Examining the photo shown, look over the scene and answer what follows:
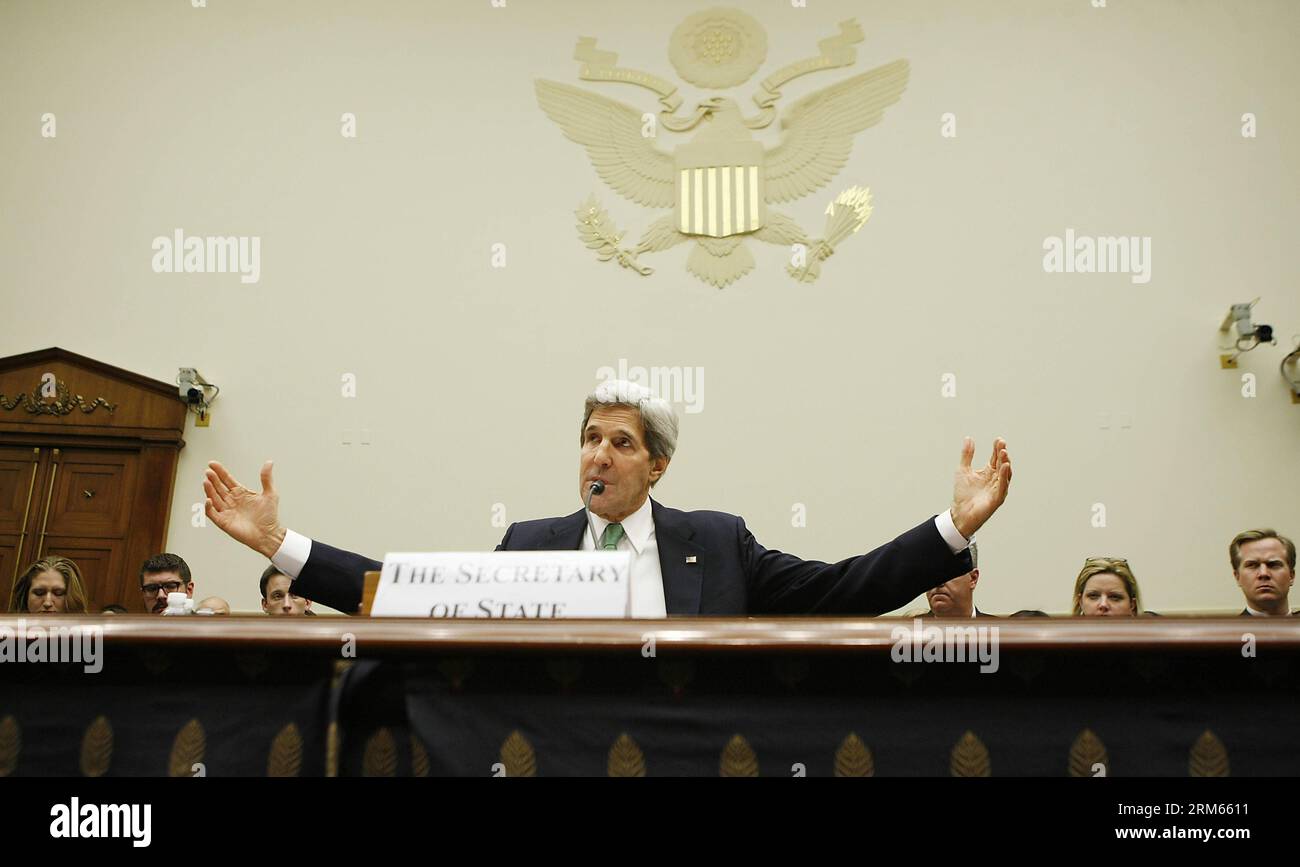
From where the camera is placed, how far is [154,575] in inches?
197

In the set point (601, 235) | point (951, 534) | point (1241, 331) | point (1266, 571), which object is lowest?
point (1266, 571)

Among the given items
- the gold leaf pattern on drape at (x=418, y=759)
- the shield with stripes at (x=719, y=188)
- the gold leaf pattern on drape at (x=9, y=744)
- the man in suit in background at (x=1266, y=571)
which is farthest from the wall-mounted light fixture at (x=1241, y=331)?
the gold leaf pattern on drape at (x=9, y=744)

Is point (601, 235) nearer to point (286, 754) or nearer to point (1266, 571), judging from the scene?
point (1266, 571)

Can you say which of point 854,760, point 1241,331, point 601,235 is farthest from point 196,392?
point 1241,331

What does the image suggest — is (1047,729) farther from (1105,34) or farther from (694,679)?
(1105,34)

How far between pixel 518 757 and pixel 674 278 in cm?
601

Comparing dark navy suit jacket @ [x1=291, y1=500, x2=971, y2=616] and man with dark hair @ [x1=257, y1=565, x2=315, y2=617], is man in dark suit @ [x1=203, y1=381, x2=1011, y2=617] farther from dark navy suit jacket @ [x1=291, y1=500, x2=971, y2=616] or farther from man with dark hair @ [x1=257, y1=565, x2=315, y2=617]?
man with dark hair @ [x1=257, y1=565, x2=315, y2=617]

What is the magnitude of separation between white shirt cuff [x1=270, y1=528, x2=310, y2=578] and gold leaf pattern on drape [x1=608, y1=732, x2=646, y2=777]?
1.24 meters

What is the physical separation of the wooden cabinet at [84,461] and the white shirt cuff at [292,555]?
5.05 metres

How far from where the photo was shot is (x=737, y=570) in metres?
2.62

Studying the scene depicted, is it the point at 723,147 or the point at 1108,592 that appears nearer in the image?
the point at 1108,592
